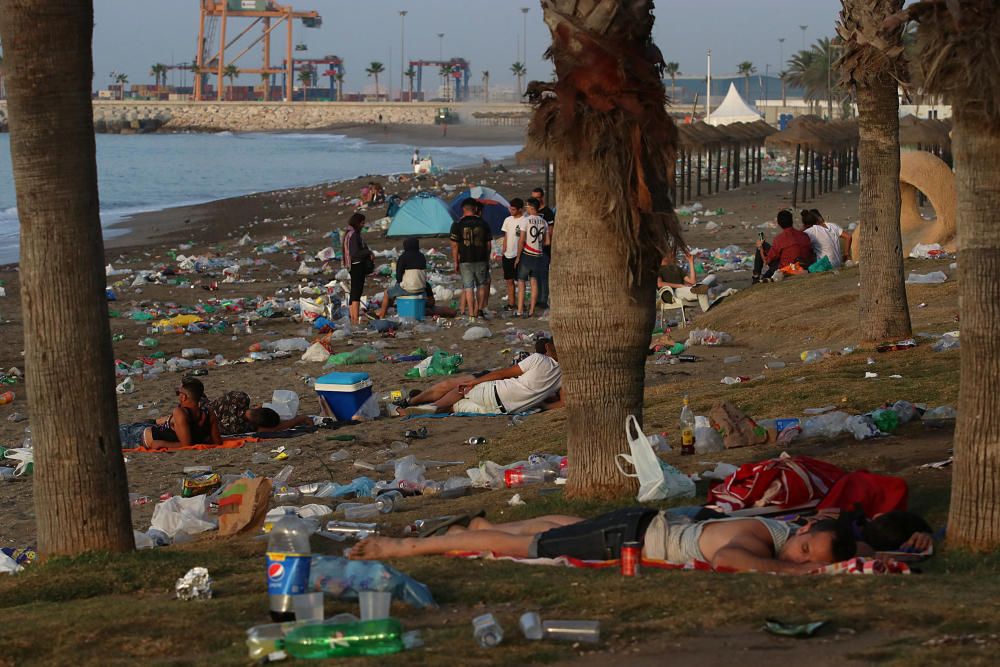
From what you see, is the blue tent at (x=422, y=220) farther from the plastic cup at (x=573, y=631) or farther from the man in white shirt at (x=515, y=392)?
the plastic cup at (x=573, y=631)

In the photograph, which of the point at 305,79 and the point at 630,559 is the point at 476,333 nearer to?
the point at 630,559

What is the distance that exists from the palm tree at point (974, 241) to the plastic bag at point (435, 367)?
8056 millimetres

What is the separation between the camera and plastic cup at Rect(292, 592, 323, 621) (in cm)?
453

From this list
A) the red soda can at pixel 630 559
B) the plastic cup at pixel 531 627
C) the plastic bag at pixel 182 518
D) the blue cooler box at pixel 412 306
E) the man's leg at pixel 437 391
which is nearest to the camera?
the plastic cup at pixel 531 627

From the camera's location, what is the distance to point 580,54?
6430mm

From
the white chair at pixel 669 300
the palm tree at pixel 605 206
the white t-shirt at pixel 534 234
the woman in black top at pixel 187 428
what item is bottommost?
the woman in black top at pixel 187 428

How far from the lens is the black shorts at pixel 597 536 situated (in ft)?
18.1

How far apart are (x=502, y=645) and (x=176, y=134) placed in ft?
463

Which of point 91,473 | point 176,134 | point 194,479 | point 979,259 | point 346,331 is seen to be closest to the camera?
point 979,259

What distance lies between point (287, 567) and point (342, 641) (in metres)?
0.54

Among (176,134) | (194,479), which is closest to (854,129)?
(194,479)

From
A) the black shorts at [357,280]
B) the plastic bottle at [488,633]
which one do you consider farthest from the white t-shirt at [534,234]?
the plastic bottle at [488,633]

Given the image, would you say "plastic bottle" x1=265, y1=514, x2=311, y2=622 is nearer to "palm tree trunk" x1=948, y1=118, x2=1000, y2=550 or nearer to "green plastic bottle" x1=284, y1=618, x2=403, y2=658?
"green plastic bottle" x1=284, y1=618, x2=403, y2=658

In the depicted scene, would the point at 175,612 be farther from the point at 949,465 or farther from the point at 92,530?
the point at 949,465
